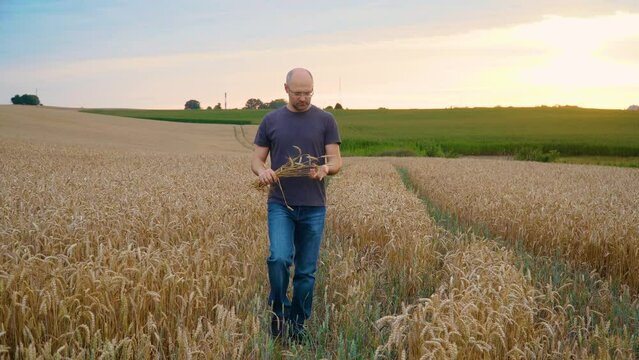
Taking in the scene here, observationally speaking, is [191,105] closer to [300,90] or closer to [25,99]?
[25,99]

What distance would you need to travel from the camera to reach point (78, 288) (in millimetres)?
4207

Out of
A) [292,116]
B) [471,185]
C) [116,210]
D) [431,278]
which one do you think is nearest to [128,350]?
[292,116]

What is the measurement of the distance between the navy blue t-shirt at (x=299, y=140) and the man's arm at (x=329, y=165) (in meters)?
0.05

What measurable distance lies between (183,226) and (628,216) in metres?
6.83

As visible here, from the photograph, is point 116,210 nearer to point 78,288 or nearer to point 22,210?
point 22,210

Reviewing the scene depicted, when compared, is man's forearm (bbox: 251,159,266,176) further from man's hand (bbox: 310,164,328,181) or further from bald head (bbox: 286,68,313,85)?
bald head (bbox: 286,68,313,85)

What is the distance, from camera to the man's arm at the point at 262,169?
465 centimetres

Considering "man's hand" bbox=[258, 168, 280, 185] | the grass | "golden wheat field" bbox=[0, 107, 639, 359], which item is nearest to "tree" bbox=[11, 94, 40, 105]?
the grass

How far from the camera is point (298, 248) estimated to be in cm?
507

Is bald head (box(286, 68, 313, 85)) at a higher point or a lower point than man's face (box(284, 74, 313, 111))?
higher

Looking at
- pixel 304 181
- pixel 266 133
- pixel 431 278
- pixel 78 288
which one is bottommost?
pixel 431 278

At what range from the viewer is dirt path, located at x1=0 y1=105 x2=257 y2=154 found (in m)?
43.6

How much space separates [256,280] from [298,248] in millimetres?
890

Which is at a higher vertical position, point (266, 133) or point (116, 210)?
point (266, 133)
